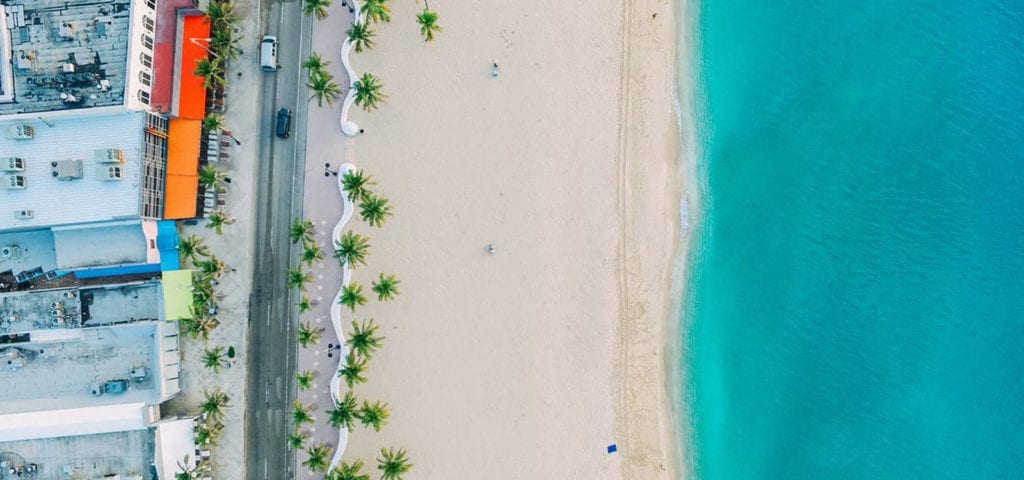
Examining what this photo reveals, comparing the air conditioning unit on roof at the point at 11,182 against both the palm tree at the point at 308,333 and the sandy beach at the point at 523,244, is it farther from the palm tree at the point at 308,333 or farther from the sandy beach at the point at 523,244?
the sandy beach at the point at 523,244

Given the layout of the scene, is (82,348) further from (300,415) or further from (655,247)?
(655,247)

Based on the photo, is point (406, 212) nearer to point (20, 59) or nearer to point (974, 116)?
point (20, 59)

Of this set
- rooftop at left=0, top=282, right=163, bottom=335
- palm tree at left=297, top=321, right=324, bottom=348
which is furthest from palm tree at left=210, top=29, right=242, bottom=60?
palm tree at left=297, top=321, right=324, bottom=348

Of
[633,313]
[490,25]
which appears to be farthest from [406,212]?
[633,313]

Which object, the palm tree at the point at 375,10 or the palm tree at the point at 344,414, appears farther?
the palm tree at the point at 375,10

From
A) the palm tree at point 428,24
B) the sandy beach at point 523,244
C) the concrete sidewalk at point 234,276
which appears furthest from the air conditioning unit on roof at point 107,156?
the palm tree at point 428,24

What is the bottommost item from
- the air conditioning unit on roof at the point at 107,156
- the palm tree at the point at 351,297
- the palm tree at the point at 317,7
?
the palm tree at the point at 351,297
